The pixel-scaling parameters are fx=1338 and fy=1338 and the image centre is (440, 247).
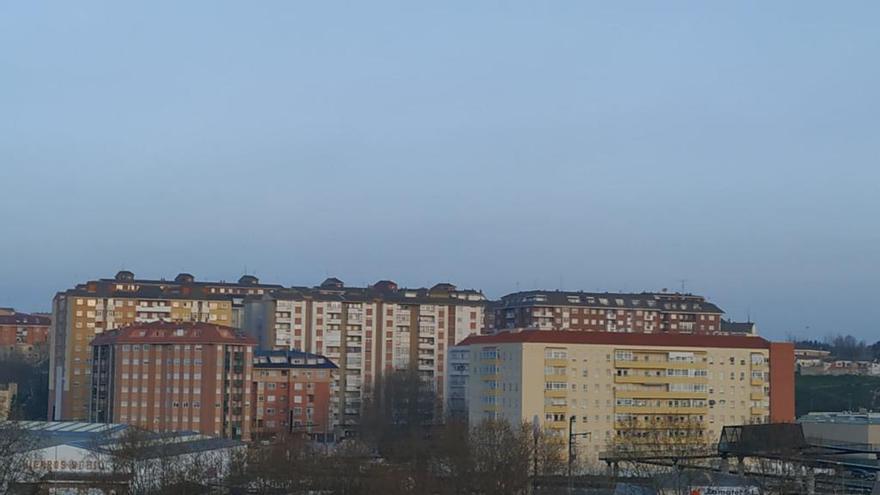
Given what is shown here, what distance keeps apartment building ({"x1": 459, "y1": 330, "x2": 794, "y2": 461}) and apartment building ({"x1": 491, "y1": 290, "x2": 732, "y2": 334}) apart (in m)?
25.7

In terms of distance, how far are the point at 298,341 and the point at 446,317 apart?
8.30 metres

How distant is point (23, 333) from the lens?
102 meters

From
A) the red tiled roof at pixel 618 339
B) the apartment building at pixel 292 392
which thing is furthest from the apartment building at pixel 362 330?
the red tiled roof at pixel 618 339

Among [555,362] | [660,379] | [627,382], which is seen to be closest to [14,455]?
[555,362]

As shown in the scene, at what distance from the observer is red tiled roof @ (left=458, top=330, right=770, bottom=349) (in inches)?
1998

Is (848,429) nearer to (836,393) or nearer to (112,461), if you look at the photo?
(112,461)

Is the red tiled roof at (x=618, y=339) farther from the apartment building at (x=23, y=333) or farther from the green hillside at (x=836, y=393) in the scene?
the apartment building at (x=23, y=333)

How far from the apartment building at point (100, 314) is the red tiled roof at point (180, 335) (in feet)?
19.3

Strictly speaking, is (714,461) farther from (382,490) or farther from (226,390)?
(226,390)

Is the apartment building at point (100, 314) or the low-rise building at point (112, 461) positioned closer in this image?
the low-rise building at point (112, 461)

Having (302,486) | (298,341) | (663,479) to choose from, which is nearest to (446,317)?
(298,341)

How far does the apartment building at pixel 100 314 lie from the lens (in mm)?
67375

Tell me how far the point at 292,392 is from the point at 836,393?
34.7 m

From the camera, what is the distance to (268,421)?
6350 cm
